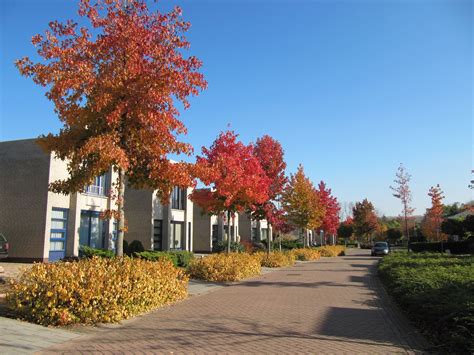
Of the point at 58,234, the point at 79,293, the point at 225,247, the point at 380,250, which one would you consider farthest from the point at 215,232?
the point at 79,293

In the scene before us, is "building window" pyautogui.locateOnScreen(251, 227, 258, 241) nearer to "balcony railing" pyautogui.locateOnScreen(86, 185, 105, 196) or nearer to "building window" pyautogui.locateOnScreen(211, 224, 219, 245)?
"building window" pyautogui.locateOnScreen(211, 224, 219, 245)

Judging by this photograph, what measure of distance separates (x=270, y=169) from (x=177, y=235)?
10.2m

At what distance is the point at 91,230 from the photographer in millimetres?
23438

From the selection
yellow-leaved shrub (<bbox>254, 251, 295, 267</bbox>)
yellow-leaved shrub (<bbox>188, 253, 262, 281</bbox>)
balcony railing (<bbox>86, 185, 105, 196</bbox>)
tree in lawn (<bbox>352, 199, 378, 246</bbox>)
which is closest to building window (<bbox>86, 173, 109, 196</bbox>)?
balcony railing (<bbox>86, 185, 105, 196</bbox>)

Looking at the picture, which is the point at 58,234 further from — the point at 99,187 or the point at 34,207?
the point at 99,187

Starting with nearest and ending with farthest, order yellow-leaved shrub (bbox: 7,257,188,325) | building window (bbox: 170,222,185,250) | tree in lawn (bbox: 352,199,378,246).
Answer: yellow-leaved shrub (bbox: 7,257,188,325) → building window (bbox: 170,222,185,250) → tree in lawn (bbox: 352,199,378,246)

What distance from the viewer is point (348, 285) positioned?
1534 centimetres

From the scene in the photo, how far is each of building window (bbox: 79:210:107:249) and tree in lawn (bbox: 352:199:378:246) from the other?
5015cm

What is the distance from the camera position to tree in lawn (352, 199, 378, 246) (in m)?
65.9

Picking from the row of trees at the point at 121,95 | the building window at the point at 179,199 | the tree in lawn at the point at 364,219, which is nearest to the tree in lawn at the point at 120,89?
the row of trees at the point at 121,95

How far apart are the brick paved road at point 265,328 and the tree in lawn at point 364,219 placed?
5603 cm

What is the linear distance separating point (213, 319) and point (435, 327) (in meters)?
4.13

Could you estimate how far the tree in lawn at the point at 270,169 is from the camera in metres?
25.0

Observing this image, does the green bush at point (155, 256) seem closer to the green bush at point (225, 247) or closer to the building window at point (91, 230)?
the building window at point (91, 230)
